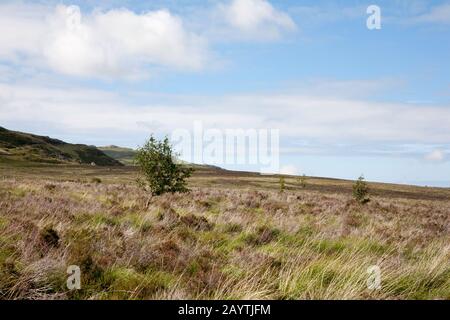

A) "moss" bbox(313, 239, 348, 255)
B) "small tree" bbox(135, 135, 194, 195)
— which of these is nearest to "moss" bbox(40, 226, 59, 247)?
"moss" bbox(313, 239, 348, 255)

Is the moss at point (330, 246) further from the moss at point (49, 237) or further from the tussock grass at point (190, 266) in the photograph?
the moss at point (49, 237)

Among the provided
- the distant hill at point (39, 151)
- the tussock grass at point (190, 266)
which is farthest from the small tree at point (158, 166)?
the distant hill at point (39, 151)

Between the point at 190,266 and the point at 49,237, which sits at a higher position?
the point at 49,237

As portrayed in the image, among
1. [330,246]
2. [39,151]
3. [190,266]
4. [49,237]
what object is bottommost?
[330,246]

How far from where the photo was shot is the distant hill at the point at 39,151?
116387 millimetres

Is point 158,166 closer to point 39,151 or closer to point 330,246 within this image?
point 330,246

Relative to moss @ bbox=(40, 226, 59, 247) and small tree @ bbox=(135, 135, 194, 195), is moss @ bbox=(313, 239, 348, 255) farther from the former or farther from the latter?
small tree @ bbox=(135, 135, 194, 195)

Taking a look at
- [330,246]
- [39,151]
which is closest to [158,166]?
[330,246]

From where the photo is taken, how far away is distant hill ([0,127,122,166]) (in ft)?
382

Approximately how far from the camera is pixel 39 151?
141 m

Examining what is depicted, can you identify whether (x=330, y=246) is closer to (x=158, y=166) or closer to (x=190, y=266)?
(x=190, y=266)

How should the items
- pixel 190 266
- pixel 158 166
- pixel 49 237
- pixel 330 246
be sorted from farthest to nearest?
pixel 158 166 → pixel 330 246 → pixel 49 237 → pixel 190 266

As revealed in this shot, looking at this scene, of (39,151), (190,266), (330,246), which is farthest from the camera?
(39,151)

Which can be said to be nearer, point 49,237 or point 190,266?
point 190,266
